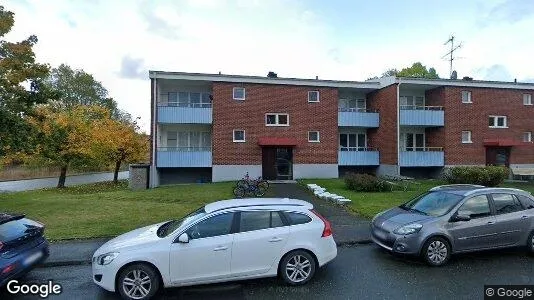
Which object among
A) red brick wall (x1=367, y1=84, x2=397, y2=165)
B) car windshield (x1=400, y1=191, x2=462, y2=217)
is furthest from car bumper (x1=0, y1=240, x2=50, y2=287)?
red brick wall (x1=367, y1=84, x2=397, y2=165)

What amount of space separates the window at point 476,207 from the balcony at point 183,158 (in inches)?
635

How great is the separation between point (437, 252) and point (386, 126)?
1766cm

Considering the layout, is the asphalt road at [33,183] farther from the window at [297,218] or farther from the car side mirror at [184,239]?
the window at [297,218]

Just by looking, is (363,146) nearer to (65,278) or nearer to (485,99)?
(485,99)

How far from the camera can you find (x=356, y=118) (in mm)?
23406

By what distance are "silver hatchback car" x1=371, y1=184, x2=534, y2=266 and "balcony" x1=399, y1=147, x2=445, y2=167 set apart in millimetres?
15248

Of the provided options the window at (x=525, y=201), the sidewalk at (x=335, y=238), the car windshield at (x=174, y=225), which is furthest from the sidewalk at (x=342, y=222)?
the car windshield at (x=174, y=225)

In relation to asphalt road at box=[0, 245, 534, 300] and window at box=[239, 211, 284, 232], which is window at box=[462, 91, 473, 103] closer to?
asphalt road at box=[0, 245, 534, 300]

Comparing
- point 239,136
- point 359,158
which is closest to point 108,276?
point 239,136

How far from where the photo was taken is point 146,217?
10875 mm

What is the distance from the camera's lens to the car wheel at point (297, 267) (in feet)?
18.7

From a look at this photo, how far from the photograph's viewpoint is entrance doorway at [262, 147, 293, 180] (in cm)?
2195

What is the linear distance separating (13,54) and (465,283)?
18.4 meters

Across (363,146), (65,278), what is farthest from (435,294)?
(363,146)
